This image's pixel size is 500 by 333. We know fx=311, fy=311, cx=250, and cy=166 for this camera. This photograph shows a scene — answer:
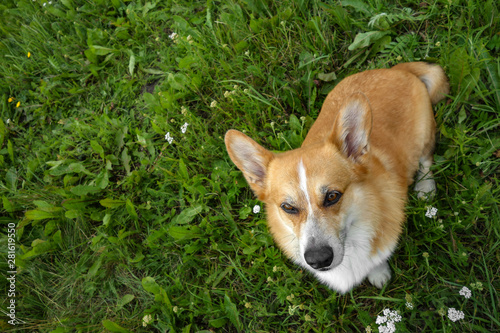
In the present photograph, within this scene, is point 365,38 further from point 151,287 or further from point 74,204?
point 74,204

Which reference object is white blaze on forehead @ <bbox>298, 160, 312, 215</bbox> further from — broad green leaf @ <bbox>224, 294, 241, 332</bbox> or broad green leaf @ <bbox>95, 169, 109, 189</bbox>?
broad green leaf @ <bbox>95, 169, 109, 189</bbox>

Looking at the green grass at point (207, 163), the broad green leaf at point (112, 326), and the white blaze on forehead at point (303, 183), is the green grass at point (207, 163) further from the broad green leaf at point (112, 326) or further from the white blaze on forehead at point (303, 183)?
the white blaze on forehead at point (303, 183)

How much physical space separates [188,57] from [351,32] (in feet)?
6.14

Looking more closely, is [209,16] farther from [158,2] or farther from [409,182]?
[409,182]

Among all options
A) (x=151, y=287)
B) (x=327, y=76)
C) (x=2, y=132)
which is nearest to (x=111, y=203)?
(x=151, y=287)

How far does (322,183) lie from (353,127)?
0.48 meters

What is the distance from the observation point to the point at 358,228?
7.38ft

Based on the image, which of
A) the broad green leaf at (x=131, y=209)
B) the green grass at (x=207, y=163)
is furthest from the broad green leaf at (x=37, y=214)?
the broad green leaf at (x=131, y=209)

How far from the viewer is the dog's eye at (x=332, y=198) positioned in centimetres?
212

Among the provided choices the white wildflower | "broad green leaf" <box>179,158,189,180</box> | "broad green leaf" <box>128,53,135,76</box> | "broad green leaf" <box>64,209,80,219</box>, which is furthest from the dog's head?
"broad green leaf" <box>128,53,135,76</box>

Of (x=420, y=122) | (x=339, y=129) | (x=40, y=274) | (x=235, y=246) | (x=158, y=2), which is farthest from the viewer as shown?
(x=158, y=2)

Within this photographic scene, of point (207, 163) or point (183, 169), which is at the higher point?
point (183, 169)

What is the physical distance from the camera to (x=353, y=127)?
2.22 meters

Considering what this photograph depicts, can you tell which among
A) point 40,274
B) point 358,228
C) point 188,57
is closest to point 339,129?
point 358,228
